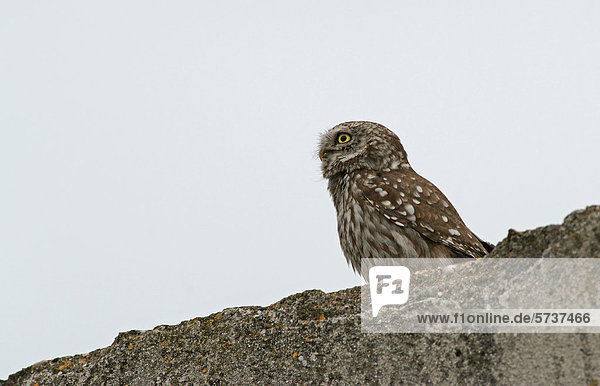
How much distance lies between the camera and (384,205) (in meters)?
4.46

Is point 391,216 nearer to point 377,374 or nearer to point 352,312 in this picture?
point 352,312

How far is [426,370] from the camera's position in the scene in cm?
237

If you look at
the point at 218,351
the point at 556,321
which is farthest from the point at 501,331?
the point at 218,351

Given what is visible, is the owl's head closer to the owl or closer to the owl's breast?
the owl

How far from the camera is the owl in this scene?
4.33 metres

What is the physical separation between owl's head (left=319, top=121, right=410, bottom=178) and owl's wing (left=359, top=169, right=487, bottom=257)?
0.59 feet

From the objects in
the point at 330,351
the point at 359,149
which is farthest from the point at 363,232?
the point at 330,351

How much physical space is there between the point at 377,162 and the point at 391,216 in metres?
0.66

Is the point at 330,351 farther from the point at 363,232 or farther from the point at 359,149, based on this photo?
the point at 359,149

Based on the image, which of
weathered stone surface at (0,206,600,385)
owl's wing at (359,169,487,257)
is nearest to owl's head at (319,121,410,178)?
owl's wing at (359,169,487,257)

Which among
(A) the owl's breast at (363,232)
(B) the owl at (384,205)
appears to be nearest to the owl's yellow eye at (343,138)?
(B) the owl at (384,205)

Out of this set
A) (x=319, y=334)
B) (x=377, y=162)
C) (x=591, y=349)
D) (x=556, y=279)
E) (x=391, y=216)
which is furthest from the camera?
(x=377, y=162)

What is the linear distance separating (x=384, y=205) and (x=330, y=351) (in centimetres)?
201

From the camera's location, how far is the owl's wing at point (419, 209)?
170 inches
